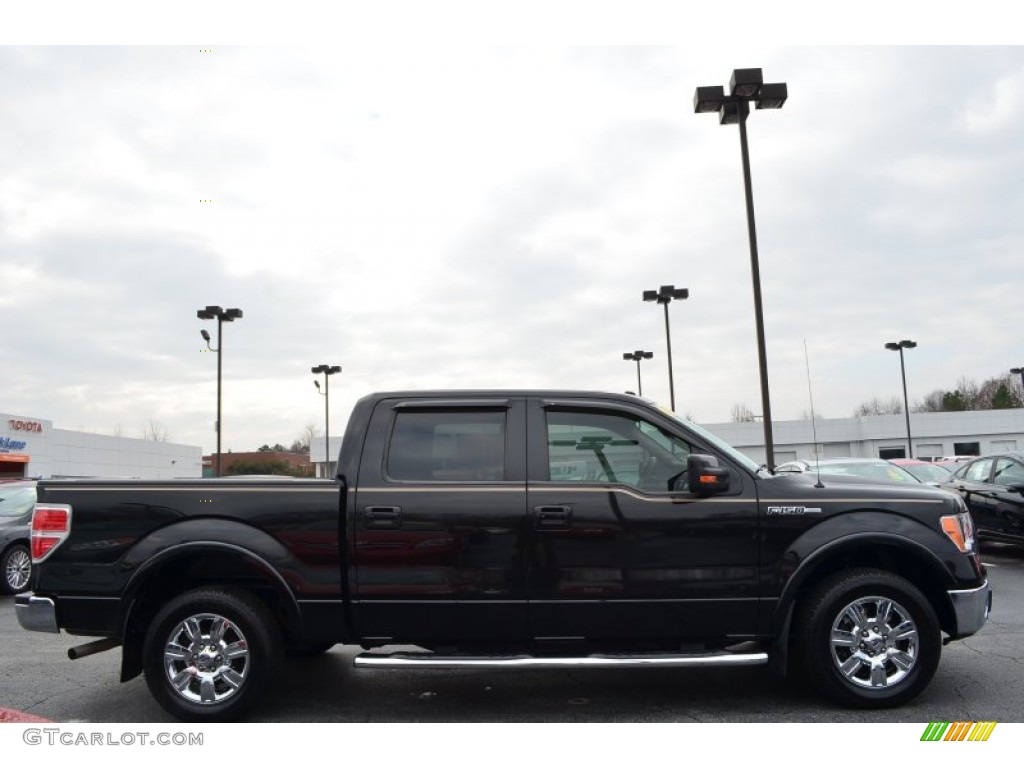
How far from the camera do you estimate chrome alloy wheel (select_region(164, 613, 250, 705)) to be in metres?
5.20

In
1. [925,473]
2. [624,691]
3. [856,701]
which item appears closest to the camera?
[856,701]

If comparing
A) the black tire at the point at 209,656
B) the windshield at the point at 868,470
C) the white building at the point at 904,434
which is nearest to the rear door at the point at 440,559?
the black tire at the point at 209,656

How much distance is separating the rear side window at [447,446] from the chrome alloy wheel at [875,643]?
7.41 ft

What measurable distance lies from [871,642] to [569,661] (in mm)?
1837

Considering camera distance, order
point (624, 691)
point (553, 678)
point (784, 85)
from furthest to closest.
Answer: point (784, 85) → point (553, 678) → point (624, 691)

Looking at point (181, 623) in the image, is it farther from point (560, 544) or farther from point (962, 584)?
point (962, 584)

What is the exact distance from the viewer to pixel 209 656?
5.24m

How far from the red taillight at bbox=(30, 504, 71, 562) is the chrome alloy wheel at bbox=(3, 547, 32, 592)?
6713 mm

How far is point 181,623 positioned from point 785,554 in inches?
144

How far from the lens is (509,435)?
216 inches

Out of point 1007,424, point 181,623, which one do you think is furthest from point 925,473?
point 1007,424

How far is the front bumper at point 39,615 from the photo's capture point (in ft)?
17.4

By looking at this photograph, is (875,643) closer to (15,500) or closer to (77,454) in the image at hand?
(15,500)

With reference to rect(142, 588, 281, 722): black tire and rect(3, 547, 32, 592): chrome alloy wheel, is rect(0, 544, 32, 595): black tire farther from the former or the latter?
rect(142, 588, 281, 722): black tire
